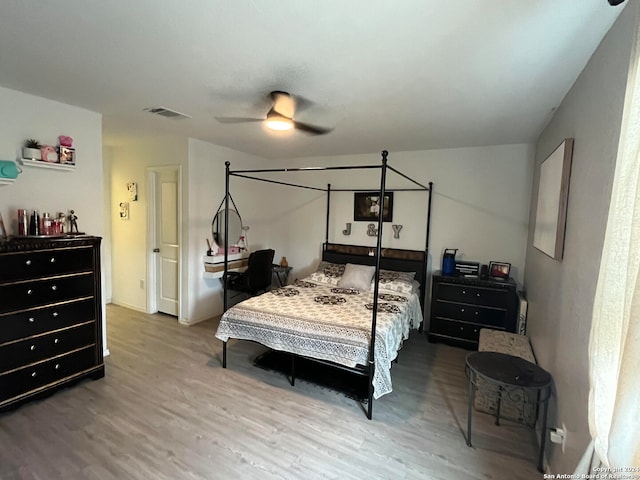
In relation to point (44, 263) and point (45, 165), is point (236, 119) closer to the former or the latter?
point (45, 165)

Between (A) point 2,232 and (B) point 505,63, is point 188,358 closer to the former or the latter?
(A) point 2,232

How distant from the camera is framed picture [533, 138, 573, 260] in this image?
6.44 feet

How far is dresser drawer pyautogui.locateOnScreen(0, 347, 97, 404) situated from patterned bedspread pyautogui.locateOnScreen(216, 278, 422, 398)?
110cm

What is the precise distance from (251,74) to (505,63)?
61.1 inches

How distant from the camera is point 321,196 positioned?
16.4 feet

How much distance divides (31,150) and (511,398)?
14.1 feet

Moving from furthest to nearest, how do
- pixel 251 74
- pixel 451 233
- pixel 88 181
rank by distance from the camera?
pixel 451 233
pixel 88 181
pixel 251 74

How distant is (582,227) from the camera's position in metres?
1.62

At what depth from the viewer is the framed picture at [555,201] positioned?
1.96 metres

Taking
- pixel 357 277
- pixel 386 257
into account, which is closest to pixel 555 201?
pixel 357 277

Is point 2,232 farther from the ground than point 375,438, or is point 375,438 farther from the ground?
point 2,232

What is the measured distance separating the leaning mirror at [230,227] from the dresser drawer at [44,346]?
1.90 meters

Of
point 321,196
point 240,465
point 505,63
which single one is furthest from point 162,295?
point 505,63

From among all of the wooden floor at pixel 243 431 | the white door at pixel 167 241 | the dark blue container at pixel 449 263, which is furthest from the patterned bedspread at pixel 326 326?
the white door at pixel 167 241
